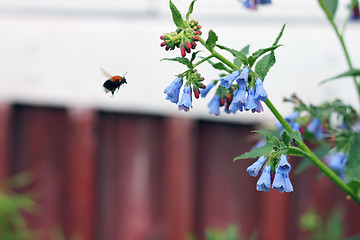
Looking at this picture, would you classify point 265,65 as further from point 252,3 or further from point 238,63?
point 252,3

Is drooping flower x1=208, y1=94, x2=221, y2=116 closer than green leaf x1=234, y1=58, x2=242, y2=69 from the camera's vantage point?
No

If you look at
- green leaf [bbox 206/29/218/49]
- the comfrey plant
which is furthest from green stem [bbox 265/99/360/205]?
green leaf [bbox 206/29/218/49]

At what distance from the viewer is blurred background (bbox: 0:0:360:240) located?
7.97 feet

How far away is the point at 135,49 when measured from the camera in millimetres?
2553

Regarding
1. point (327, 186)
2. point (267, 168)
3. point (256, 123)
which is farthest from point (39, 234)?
point (267, 168)

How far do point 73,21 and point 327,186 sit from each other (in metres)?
1.31

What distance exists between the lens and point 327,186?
2.45 meters

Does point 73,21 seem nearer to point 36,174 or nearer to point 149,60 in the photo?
point 149,60

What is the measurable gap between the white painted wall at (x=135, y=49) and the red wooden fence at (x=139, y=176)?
3.9 inches

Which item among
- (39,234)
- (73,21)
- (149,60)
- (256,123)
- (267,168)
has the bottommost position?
(39,234)

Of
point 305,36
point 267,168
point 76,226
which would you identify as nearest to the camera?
point 267,168

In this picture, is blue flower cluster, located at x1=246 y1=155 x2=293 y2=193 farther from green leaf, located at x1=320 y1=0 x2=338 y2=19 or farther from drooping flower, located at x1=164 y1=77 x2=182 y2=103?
green leaf, located at x1=320 y1=0 x2=338 y2=19

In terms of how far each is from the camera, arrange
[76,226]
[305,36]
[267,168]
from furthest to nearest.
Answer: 1. [76,226]
2. [305,36]
3. [267,168]

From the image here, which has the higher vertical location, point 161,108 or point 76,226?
point 161,108
